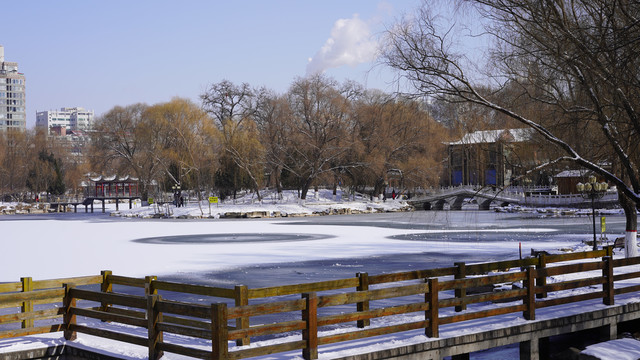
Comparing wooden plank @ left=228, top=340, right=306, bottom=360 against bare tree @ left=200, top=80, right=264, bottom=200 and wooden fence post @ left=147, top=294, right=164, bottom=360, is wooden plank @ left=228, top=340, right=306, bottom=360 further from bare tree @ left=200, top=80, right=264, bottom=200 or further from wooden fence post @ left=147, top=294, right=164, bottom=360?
bare tree @ left=200, top=80, right=264, bottom=200

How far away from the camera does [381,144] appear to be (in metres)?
78.1

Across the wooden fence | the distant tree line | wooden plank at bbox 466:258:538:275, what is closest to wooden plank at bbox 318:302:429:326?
the wooden fence

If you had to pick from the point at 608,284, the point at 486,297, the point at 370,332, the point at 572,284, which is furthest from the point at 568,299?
the point at 370,332

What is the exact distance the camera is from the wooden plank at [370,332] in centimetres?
970

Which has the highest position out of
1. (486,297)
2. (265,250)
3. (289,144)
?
(289,144)

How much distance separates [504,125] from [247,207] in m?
51.4

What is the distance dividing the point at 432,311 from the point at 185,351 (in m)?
3.78

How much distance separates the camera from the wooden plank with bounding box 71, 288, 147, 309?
33.0 feet

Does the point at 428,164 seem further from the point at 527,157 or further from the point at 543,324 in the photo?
the point at 543,324

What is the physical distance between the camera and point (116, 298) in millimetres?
10398

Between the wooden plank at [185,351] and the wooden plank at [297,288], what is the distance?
1255mm

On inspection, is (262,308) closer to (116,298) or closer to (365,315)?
(365,315)

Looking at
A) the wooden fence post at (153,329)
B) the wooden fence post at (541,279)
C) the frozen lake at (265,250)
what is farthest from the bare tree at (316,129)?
the wooden fence post at (153,329)

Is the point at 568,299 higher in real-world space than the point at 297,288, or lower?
lower
